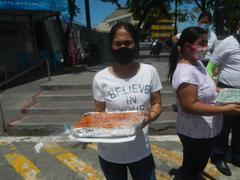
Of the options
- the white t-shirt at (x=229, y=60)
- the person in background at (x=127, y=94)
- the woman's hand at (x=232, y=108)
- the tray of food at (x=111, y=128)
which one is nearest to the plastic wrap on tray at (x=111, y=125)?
the tray of food at (x=111, y=128)

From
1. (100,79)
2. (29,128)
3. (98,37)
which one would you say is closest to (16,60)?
(29,128)

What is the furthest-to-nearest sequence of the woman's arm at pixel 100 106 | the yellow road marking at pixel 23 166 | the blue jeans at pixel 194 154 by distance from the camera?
1. the yellow road marking at pixel 23 166
2. the blue jeans at pixel 194 154
3. the woman's arm at pixel 100 106

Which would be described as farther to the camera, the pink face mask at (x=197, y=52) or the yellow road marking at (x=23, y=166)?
the yellow road marking at (x=23, y=166)

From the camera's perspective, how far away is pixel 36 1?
984cm

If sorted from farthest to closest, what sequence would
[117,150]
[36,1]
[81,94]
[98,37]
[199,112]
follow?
[98,37], [36,1], [81,94], [199,112], [117,150]

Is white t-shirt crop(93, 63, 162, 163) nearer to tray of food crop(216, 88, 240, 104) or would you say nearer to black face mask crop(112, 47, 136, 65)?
black face mask crop(112, 47, 136, 65)

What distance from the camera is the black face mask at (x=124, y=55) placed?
6.95 feet

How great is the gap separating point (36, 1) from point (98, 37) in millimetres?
11871

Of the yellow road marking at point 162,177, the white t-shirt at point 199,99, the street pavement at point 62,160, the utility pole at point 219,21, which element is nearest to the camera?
the white t-shirt at point 199,99

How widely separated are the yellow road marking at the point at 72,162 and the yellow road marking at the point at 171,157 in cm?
105

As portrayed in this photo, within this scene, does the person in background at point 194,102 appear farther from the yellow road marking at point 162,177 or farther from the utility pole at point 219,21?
the utility pole at point 219,21

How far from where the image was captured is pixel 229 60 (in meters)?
3.44

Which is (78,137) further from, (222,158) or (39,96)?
(39,96)

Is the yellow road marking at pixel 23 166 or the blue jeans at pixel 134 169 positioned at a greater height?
the blue jeans at pixel 134 169
